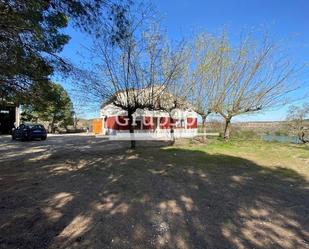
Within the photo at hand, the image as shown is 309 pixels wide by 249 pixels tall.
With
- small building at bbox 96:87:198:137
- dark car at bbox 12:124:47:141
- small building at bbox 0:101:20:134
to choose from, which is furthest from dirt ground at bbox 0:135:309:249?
small building at bbox 0:101:20:134

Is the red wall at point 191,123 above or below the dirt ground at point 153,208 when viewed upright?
above

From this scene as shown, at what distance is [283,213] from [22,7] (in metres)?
6.60

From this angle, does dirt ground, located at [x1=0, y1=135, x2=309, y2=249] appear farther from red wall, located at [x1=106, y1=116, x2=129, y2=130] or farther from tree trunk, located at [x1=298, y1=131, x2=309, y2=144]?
red wall, located at [x1=106, y1=116, x2=129, y2=130]

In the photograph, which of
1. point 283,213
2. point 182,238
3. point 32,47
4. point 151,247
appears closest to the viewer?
point 151,247

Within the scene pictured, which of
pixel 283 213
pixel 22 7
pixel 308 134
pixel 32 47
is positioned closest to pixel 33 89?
pixel 32 47

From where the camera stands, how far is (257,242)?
3869mm

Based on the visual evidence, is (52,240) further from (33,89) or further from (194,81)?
(194,81)

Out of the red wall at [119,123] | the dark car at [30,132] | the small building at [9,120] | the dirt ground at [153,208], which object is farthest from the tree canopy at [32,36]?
the small building at [9,120]

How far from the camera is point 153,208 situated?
5238mm

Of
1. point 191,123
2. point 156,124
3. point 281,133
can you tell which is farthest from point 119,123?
point 281,133

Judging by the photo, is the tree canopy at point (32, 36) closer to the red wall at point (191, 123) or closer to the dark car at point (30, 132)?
the dark car at point (30, 132)

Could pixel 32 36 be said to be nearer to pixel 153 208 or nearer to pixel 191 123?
pixel 153 208

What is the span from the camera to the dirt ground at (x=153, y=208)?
3941mm

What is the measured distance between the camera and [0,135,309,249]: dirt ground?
3.94 metres
